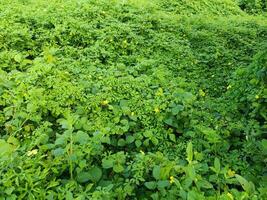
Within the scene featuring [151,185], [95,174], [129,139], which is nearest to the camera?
[151,185]

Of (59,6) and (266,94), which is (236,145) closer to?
(266,94)

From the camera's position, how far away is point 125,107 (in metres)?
3.07

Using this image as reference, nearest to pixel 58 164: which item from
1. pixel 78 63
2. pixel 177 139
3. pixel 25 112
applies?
pixel 25 112

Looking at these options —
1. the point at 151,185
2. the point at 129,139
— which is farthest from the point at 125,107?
the point at 151,185

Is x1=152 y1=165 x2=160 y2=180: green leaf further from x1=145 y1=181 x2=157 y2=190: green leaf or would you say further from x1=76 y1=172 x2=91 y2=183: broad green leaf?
x1=76 y1=172 x2=91 y2=183: broad green leaf

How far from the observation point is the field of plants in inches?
89.0

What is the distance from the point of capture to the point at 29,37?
4246 mm

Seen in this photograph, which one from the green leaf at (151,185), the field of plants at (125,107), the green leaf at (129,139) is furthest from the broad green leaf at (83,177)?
the green leaf at (129,139)

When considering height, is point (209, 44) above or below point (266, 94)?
below

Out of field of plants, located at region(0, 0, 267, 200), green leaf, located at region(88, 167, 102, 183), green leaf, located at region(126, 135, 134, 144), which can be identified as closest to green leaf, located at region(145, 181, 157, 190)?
field of plants, located at region(0, 0, 267, 200)

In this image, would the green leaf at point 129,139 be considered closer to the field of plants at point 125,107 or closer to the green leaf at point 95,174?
the field of plants at point 125,107

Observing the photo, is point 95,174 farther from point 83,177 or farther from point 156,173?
point 156,173

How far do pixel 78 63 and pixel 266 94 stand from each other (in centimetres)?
189

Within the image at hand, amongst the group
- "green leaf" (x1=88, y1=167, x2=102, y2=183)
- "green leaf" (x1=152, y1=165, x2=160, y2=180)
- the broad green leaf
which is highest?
"green leaf" (x1=152, y1=165, x2=160, y2=180)
